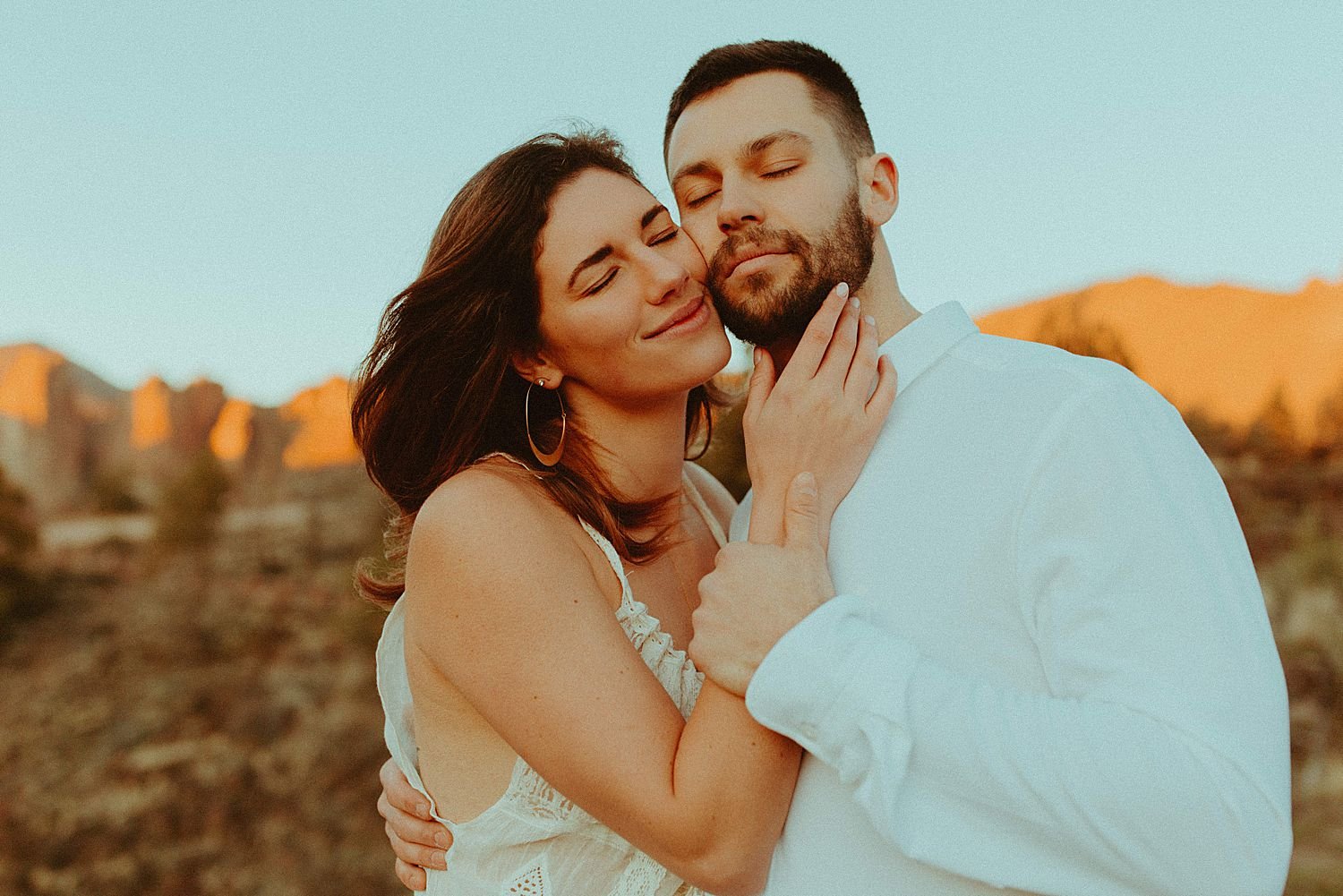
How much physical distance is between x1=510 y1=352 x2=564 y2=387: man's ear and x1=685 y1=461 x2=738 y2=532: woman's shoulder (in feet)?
1.99

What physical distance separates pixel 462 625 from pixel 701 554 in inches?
29.7

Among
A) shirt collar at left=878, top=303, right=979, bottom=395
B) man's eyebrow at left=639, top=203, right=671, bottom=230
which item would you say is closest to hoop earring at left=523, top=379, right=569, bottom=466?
man's eyebrow at left=639, top=203, right=671, bottom=230

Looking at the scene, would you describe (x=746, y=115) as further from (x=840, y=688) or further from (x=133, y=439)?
(x=133, y=439)

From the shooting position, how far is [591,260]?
2148 mm

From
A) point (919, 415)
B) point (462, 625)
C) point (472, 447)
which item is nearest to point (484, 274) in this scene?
point (472, 447)

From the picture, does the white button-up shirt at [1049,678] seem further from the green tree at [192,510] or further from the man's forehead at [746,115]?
the green tree at [192,510]

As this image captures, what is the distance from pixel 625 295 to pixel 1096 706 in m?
1.21

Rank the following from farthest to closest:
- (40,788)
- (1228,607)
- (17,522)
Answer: (17,522), (40,788), (1228,607)

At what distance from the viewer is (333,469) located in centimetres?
810

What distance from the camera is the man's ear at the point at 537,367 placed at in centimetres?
228

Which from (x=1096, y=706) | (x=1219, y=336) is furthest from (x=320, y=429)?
(x=1096, y=706)

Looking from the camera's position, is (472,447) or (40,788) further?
(40,788)

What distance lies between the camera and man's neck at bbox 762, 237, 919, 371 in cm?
192

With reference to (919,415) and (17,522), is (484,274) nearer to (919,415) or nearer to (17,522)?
(919,415)
